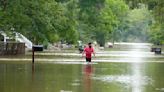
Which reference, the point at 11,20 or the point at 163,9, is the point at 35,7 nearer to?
the point at 11,20

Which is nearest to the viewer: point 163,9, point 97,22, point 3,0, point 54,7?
point 3,0

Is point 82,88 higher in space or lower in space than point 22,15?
lower

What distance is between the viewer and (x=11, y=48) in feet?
185

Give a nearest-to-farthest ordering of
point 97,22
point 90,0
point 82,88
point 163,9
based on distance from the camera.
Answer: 1. point 82,88
2. point 163,9
3. point 90,0
4. point 97,22

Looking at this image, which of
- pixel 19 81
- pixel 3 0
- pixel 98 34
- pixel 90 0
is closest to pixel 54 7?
pixel 3 0

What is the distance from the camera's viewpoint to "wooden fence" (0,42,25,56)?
5466 cm

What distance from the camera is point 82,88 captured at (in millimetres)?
18453

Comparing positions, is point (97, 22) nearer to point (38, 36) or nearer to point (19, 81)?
point (38, 36)

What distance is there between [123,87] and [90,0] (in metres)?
72.1

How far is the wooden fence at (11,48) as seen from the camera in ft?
179

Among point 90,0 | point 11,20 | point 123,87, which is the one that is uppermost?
point 90,0

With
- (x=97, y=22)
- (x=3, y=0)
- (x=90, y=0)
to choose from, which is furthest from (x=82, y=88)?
(x=97, y=22)

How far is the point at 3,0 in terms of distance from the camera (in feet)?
116

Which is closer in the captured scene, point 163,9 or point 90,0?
point 163,9
